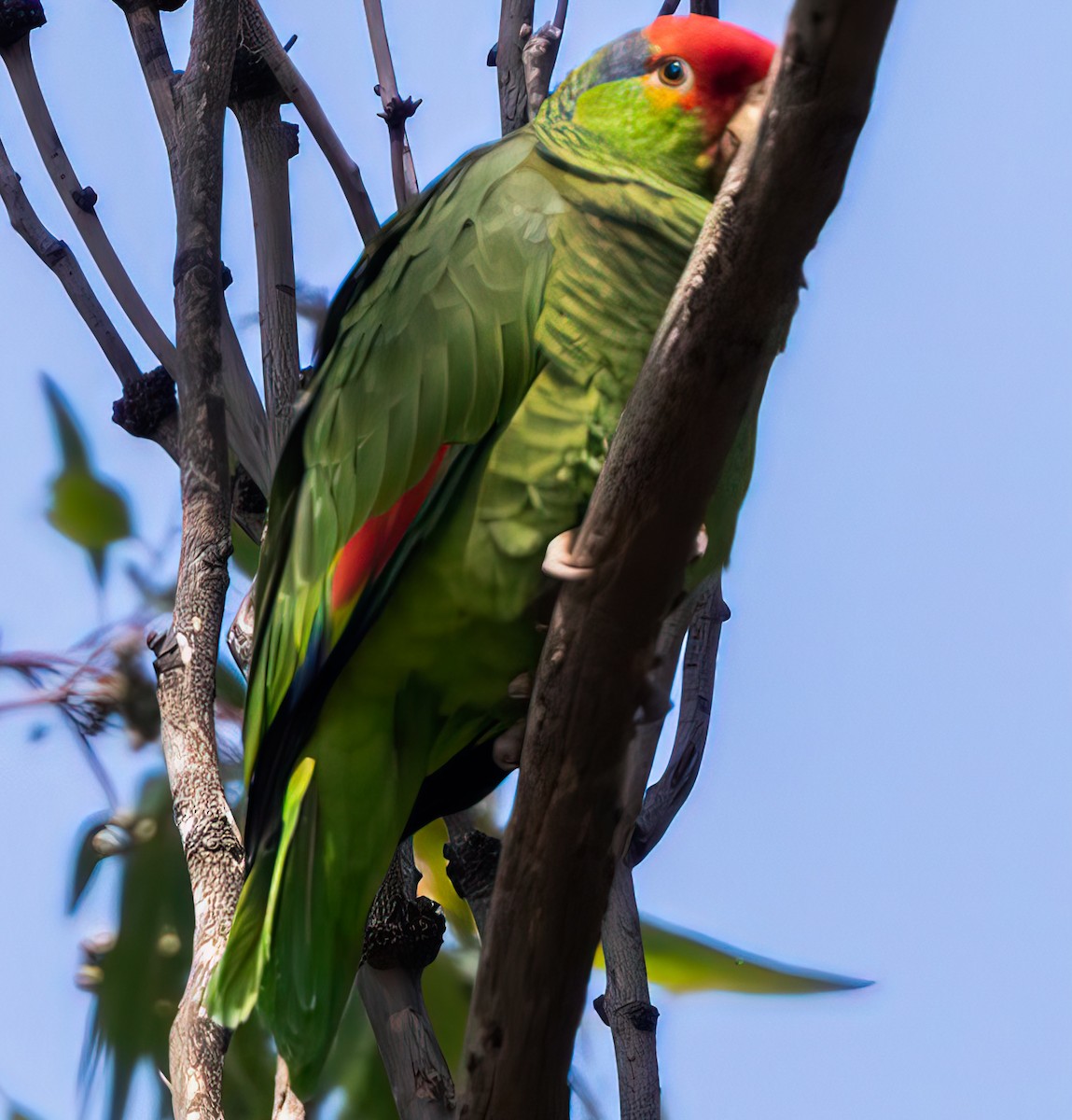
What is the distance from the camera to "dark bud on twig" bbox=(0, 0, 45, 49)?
180 cm

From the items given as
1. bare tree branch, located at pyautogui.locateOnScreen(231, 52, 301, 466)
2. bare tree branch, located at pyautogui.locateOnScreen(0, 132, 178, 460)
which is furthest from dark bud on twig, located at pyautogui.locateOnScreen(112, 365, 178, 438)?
bare tree branch, located at pyautogui.locateOnScreen(231, 52, 301, 466)

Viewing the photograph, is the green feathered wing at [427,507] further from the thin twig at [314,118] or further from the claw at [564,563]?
the thin twig at [314,118]

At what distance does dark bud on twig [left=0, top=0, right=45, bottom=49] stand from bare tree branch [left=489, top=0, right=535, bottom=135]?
2.11ft

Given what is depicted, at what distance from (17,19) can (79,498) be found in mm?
954

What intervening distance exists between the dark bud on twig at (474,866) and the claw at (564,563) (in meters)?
0.55

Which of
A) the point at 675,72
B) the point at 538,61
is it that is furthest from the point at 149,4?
the point at 675,72

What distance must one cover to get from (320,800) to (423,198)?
0.69 metres

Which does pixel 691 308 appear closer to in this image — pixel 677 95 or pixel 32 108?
pixel 677 95

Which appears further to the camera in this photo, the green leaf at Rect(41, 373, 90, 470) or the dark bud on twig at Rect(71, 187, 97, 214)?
the green leaf at Rect(41, 373, 90, 470)

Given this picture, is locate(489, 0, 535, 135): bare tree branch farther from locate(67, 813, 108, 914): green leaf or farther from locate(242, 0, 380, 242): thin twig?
locate(67, 813, 108, 914): green leaf

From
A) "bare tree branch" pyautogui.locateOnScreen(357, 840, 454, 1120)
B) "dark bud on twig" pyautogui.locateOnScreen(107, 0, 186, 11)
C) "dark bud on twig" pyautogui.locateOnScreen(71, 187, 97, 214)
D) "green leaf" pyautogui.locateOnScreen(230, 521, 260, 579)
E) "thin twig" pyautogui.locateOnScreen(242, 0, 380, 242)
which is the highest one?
"dark bud on twig" pyautogui.locateOnScreen(107, 0, 186, 11)

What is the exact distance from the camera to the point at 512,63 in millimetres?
1822

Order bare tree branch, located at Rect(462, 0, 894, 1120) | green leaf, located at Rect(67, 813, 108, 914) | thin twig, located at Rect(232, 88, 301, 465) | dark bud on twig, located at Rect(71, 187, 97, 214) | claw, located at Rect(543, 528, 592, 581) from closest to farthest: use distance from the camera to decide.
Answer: bare tree branch, located at Rect(462, 0, 894, 1120) → claw, located at Rect(543, 528, 592, 581) → thin twig, located at Rect(232, 88, 301, 465) → dark bud on twig, located at Rect(71, 187, 97, 214) → green leaf, located at Rect(67, 813, 108, 914)

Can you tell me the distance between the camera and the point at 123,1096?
1.99m
